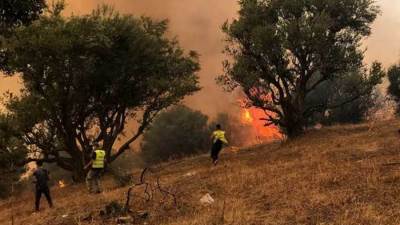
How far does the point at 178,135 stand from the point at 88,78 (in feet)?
96.7

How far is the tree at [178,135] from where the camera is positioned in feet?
201

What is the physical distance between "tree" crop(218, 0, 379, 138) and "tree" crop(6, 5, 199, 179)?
14.7ft

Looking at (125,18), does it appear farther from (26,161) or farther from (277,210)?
(277,210)

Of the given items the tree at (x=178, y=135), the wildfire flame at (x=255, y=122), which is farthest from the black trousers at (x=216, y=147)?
the wildfire flame at (x=255, y=122)

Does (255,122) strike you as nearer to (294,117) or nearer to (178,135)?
(178,135)

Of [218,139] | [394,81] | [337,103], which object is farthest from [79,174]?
[394,81]

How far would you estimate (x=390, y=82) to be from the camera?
5341 cm

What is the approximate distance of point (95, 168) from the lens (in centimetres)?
2283

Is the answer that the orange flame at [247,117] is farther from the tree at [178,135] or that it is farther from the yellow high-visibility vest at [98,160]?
the yellow high-visibility vest at [98,160]

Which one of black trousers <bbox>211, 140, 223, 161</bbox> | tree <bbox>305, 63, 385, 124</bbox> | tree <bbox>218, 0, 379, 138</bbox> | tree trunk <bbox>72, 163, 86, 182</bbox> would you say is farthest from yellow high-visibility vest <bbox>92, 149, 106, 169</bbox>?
tree <bbox>305, 63, 385, 124</bbox>

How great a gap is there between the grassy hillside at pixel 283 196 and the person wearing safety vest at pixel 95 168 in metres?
1.80

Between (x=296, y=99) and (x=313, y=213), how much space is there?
77.3ft

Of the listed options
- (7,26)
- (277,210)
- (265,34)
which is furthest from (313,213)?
(265,34)

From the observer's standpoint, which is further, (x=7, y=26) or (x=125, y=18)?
(x=125, y=18)
